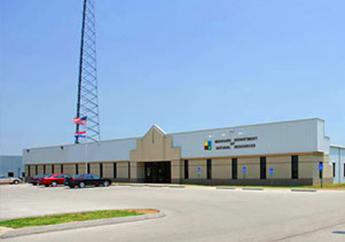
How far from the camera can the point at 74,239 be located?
12125 millimetres

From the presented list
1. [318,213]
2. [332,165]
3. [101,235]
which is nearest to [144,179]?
[332,165]

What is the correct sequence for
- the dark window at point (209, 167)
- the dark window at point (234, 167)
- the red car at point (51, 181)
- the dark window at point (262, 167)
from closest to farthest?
1. the dark window at point (262, 167)
2. the dark window at point (234, 167)
3. the dark window at point (209, 167)
4. the red car at point (51, 181)

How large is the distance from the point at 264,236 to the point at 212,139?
37.8m

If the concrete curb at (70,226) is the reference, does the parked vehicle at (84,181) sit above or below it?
below

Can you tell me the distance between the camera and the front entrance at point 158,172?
2242 inches

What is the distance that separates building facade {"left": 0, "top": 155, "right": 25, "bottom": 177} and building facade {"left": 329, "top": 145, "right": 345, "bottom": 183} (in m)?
62.4

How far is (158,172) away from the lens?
190 feet

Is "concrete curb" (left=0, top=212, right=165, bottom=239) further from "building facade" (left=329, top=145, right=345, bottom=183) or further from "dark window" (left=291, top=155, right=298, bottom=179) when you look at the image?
"building facade" (left=329, top=145, right=345, bottom=183)

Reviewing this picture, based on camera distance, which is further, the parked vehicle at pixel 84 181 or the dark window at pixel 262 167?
the parked vehicle at pixel 84 181

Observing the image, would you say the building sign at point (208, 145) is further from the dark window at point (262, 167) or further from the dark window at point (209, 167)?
the dark window at point (262, 167)

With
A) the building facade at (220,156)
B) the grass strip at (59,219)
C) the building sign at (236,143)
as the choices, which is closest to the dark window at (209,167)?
the building facade at (220,156)

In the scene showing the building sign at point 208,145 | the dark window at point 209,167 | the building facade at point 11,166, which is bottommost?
the building facade at point 11,166

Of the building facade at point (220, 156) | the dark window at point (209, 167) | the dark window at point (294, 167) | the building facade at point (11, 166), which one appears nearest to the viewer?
the building facade at point (220, 156)

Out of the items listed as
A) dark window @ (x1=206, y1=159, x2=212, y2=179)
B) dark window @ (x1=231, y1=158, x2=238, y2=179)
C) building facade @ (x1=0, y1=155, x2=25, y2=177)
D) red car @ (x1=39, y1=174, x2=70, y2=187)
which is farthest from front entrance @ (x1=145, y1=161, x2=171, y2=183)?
building facade @ (x1=0, y1=155, x2=25, y2=177)
